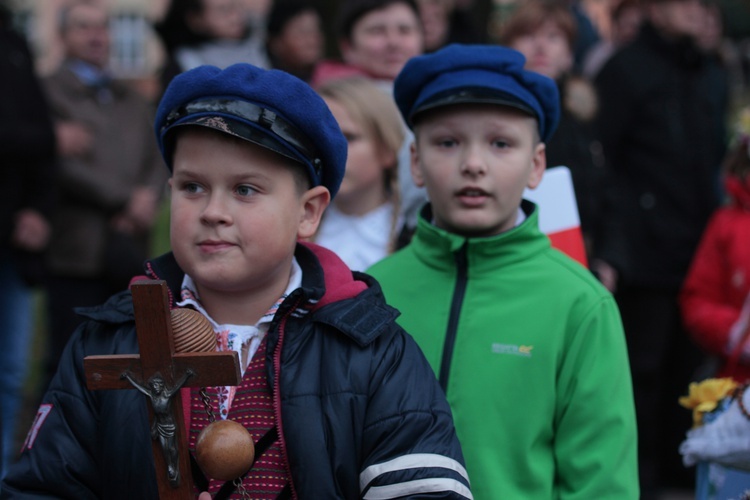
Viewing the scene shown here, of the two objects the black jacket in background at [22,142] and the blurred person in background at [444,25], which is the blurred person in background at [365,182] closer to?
the black jacket in background at [22,142]

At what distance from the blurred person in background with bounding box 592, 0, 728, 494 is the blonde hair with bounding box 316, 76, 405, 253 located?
2083 millimetres

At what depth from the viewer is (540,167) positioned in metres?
3.19

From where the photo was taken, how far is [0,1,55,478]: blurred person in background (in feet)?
17.7

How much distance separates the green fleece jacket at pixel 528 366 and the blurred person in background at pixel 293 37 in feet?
11.9

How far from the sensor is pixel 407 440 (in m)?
2.24

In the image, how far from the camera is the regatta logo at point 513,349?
9.39ft

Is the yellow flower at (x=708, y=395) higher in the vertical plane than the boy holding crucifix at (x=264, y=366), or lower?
lower

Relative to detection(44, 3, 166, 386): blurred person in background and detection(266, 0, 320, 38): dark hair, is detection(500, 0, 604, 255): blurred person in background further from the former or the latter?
detection(44, 3, 166, 386): blurred person in background

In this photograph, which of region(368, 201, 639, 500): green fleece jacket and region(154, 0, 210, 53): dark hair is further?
region(154, 0, 210, 53): dark hair

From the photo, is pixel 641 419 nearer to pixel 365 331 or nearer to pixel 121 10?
pixel 365 331

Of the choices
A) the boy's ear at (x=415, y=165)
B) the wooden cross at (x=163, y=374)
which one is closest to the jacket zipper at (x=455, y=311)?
the boy's ear at (x=415, y=165)

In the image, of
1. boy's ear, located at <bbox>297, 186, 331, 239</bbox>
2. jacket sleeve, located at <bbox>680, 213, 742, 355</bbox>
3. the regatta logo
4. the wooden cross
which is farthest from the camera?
jacket sleeve, located at <bbox>680, 213, 742, 355</bbox>

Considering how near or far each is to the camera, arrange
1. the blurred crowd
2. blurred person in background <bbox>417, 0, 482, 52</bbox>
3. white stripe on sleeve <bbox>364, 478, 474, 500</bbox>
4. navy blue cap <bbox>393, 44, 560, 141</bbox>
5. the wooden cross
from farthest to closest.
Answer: blurred person in background <bbox>417, 0, 482, 52</bbox>
the blurred crowd
navy blue cap <bbox>393, 44, 560, 141</bbox>
white stripe on sleeve <bbox>364, 478, 474, 500</bbox>
the wooden cross

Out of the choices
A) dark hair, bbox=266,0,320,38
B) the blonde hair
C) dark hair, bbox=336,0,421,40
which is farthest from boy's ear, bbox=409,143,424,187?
dark hair, bbox=266,0,320,38
